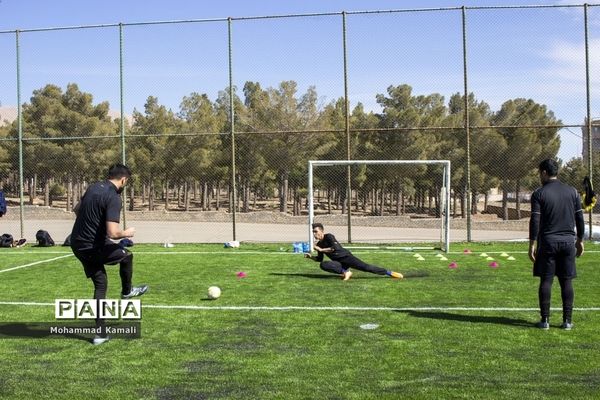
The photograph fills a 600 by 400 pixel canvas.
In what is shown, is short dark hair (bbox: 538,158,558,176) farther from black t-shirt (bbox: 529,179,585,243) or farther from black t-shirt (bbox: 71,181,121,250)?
black t-shirt (bbox: 71,181,121,250)

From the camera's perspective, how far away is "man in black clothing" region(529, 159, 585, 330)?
24.3 feet

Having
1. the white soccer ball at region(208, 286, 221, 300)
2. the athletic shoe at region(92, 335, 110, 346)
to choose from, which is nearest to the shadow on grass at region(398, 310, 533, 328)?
the white soccer ball at region(208, 286, 221, 300)

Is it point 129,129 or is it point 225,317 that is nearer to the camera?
point 225,317

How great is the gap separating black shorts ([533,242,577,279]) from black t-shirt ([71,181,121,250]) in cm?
482

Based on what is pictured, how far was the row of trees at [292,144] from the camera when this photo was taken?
4856 centimetres

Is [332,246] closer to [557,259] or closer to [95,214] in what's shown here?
[557,259]

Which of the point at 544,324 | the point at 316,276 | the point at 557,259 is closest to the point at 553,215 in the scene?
the point at 557,259

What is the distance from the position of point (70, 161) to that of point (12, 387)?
52.9 meters

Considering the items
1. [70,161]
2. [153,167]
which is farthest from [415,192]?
[70,161]

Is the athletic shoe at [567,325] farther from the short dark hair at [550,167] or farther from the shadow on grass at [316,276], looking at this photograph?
the shadow on grass at [316,276]

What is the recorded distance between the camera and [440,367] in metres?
5.95

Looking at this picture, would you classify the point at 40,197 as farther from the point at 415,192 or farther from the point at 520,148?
the point at 520,148

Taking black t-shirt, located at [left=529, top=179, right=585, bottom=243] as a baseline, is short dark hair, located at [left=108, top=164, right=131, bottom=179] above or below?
above

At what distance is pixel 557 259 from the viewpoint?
7.47m
